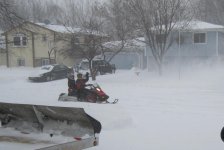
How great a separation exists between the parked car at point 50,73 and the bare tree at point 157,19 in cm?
740

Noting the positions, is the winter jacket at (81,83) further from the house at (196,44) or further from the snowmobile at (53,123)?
the house at (196,44)

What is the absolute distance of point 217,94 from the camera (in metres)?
19.5

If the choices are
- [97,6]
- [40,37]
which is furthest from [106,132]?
[40,37]

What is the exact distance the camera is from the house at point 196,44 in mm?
35531

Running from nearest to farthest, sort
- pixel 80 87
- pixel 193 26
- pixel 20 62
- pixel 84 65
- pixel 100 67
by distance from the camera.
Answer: pixel 80 87, pixel 193 26, pixel 100 67, pixel 84 65, pixel 20 62

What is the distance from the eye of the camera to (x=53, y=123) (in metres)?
7.15

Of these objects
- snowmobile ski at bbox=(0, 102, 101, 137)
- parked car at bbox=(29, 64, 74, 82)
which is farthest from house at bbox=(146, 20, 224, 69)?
snowmobile ski at bbox=(0, 102, 101, 137)

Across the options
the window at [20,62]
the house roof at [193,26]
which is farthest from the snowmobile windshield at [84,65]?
the window at [20,62]

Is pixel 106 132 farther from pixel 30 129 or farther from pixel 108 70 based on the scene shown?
pixel 108 70

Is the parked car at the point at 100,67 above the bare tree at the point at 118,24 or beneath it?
beneath

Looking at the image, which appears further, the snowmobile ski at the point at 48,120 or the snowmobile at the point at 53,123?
the snowmobile ski at the point at 48,120

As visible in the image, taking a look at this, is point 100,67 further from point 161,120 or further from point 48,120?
point 48,120

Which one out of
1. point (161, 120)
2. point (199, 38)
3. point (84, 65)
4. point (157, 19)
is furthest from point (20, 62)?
point (161, 120)

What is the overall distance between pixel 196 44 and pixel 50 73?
1373 cm
